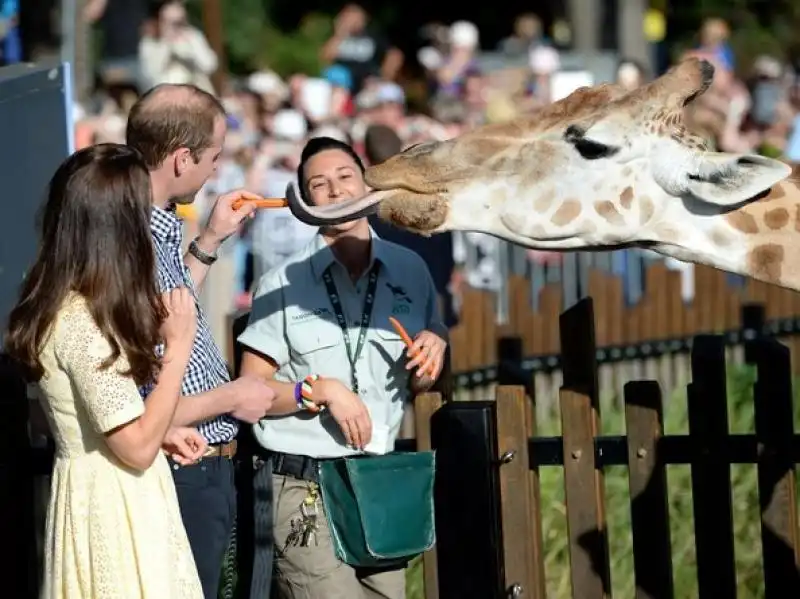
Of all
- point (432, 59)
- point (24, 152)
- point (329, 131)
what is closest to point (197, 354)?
point (24, 152)

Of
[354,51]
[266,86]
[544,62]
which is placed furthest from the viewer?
[354,51]

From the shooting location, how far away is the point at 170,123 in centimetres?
489

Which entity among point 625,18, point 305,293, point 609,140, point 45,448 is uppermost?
point 625,18

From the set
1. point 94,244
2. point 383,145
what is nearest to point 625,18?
point 383,145

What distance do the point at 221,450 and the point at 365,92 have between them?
33.7 ft

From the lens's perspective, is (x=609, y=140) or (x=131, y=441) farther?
(x=609, y=140)

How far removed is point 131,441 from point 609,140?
1.89m

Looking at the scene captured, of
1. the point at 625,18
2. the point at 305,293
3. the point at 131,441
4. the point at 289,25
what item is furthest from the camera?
the point at 289,25

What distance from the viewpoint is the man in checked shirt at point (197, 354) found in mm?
4680

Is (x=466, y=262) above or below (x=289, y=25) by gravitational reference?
below

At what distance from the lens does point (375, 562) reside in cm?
498

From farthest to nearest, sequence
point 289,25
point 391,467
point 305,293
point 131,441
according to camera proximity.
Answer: point 289,25
point 305,293
point 391,467
point 131,441

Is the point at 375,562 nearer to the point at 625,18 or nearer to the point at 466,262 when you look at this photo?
the point at 466,262

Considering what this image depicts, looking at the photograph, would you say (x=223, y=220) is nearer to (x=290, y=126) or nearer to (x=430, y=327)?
(x=430, y=327)
